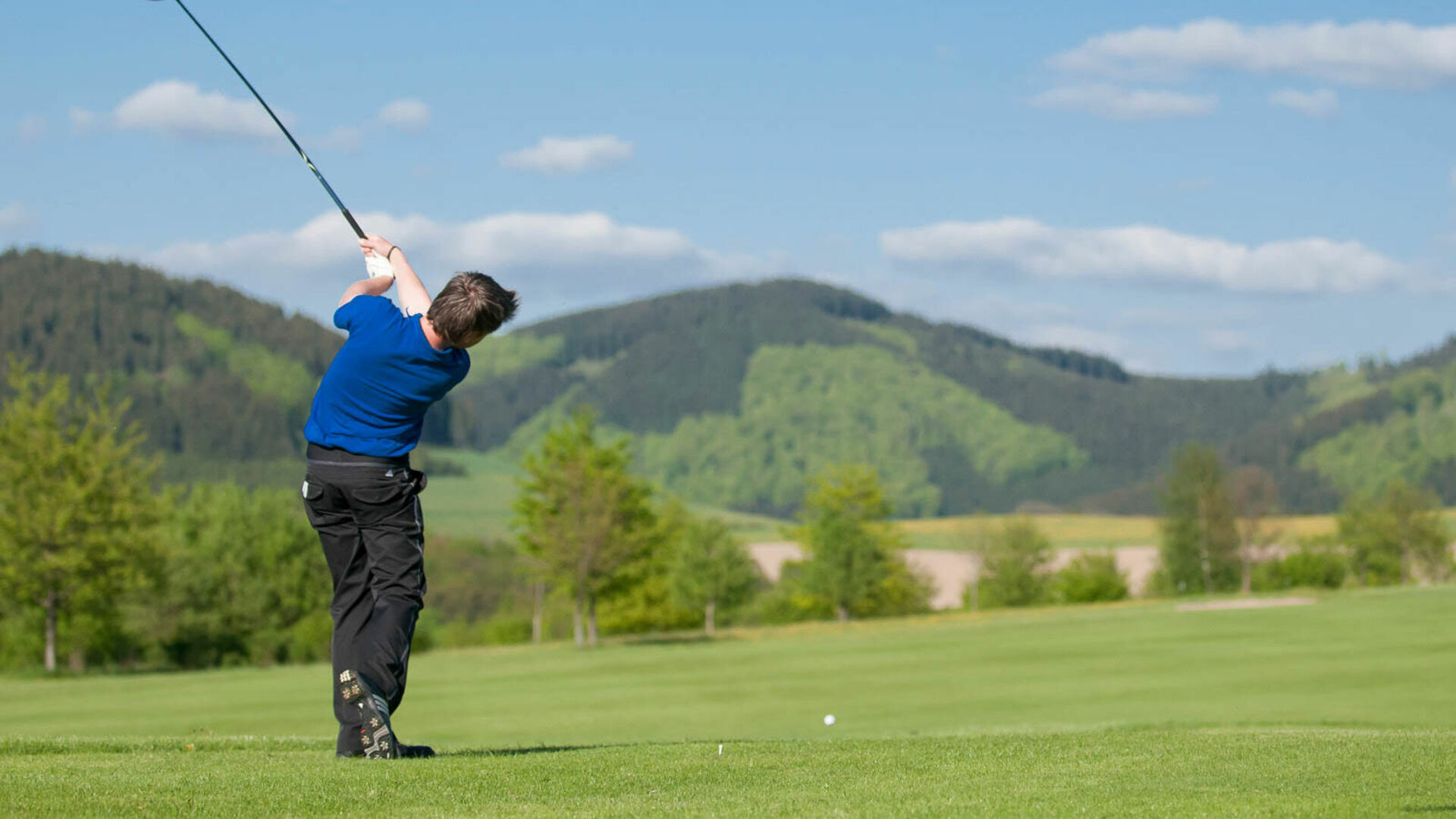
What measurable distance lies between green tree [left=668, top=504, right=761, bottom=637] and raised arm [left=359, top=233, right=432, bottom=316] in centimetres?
6218

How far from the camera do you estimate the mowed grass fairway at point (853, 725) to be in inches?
235

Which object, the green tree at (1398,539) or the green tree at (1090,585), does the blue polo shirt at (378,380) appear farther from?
the green tree at (1398,539)

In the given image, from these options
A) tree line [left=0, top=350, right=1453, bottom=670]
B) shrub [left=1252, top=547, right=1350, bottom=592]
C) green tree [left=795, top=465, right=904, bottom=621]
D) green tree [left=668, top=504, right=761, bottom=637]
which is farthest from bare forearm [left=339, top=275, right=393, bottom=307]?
shrub [left=1252, top=547, right=1350, bottom=592]

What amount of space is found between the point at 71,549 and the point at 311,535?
29381 millimetres

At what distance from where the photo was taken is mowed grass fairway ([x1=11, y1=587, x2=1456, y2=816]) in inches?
235

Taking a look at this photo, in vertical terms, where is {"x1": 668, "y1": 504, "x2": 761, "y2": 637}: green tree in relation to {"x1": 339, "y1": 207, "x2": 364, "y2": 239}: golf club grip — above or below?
below

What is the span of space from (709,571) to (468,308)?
208 ft

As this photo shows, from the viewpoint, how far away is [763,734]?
2245 centimetres

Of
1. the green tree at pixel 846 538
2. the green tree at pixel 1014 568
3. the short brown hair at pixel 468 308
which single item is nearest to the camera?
the short brown hair at pixel 468 308

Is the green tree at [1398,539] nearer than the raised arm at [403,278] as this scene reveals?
No

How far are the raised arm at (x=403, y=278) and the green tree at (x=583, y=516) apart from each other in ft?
162

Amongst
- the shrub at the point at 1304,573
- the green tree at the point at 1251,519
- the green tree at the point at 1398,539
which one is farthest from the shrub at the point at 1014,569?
the green tree at the point at 1398,539

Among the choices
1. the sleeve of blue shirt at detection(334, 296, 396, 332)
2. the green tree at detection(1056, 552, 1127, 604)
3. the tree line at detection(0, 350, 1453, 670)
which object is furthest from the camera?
the green tree at detection(1056, 552, 1127, 604)

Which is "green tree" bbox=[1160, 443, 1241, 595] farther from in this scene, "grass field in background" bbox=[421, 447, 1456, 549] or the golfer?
the golfer
